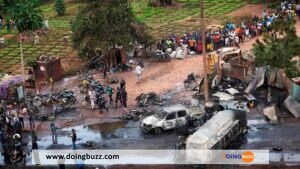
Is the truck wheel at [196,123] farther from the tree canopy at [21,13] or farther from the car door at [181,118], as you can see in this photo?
the tree canopy at [21,13]

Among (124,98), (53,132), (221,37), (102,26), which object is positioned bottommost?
(53,132)

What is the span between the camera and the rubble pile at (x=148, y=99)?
35625mm

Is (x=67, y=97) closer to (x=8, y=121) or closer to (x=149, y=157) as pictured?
(x=8, y=121)

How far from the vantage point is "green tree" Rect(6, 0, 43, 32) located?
120ft

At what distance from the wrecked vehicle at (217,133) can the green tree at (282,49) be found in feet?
13.1

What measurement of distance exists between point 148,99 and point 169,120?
17.5 feet

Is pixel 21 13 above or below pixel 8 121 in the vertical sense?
above

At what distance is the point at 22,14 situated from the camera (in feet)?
125

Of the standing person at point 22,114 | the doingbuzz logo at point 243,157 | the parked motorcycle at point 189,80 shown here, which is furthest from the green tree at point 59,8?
the doingbuzz logo at point 243,157

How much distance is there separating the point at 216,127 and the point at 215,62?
12.5 meters

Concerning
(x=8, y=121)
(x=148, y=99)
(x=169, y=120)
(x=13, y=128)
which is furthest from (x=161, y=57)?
(x=13, y=128)

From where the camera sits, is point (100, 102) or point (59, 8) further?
point (59, 8)

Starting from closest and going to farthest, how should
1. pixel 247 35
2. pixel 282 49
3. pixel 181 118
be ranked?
A: pixel 282 49 → pixel 181 118 → pixel 247 35

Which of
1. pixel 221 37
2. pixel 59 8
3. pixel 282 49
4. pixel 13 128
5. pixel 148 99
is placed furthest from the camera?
pixel 59 8
